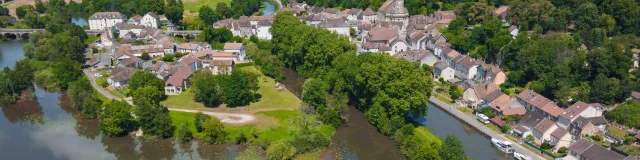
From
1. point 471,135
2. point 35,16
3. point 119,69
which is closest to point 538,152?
point 471,135

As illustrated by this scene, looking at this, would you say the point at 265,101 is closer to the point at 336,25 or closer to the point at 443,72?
the point at 443,72

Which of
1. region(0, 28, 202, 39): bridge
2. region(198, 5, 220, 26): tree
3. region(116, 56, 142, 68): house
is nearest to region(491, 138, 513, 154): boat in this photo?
region(116, 56, 142, 68): house

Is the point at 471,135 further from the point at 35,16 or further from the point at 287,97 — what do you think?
the point at 35,16

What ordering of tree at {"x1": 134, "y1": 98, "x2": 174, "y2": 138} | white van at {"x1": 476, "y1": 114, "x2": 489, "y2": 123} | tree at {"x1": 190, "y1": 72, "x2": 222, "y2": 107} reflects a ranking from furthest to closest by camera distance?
tree at {"x1": 190, "y1": 72, "x2": 222, "y2": 107}
white van at {"x1": 476, "y1": 114, "x2": 489, "y2": 123}
tree at {"x1": 134, "y1": 98, "x2": 174, "y2": 138}

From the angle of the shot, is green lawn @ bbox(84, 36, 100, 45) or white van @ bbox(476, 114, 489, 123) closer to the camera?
white van @ bbox(476, 114, 489, 123)

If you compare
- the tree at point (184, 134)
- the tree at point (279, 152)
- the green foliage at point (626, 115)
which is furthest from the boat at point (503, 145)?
the tree at point (184, 134)

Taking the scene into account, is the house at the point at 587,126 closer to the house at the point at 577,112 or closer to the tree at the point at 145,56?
the house at the point at 577,112

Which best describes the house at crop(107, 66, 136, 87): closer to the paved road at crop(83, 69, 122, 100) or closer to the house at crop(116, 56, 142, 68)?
the paved road at crop(83, 69, 122, 100)
